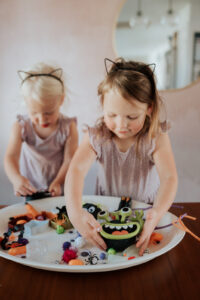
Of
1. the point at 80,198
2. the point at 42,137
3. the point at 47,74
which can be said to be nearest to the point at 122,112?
the point at 80,198

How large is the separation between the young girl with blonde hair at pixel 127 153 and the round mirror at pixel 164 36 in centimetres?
80

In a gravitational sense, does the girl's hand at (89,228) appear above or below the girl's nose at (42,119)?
below

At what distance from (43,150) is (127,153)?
1.46 feet

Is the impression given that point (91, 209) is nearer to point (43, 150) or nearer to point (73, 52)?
point (43, 150)

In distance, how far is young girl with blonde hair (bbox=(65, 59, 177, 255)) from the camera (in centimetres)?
68

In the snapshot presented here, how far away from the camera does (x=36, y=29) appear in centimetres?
167

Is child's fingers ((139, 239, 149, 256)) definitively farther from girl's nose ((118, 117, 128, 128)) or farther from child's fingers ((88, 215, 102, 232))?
girl's nose ((118, 117, 128, 128))

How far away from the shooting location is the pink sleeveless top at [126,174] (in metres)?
0.97

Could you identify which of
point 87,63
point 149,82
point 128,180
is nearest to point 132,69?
point 149,82

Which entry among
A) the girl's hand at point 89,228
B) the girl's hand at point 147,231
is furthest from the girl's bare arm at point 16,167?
the girl's hand at point 147,231

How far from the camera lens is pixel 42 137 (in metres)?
1.24

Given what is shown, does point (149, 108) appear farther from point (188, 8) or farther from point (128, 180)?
point (188, 8)

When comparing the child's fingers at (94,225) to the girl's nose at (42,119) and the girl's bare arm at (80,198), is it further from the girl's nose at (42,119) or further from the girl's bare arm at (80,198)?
the girl's nose at (42,119)

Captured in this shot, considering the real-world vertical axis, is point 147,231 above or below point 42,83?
below
